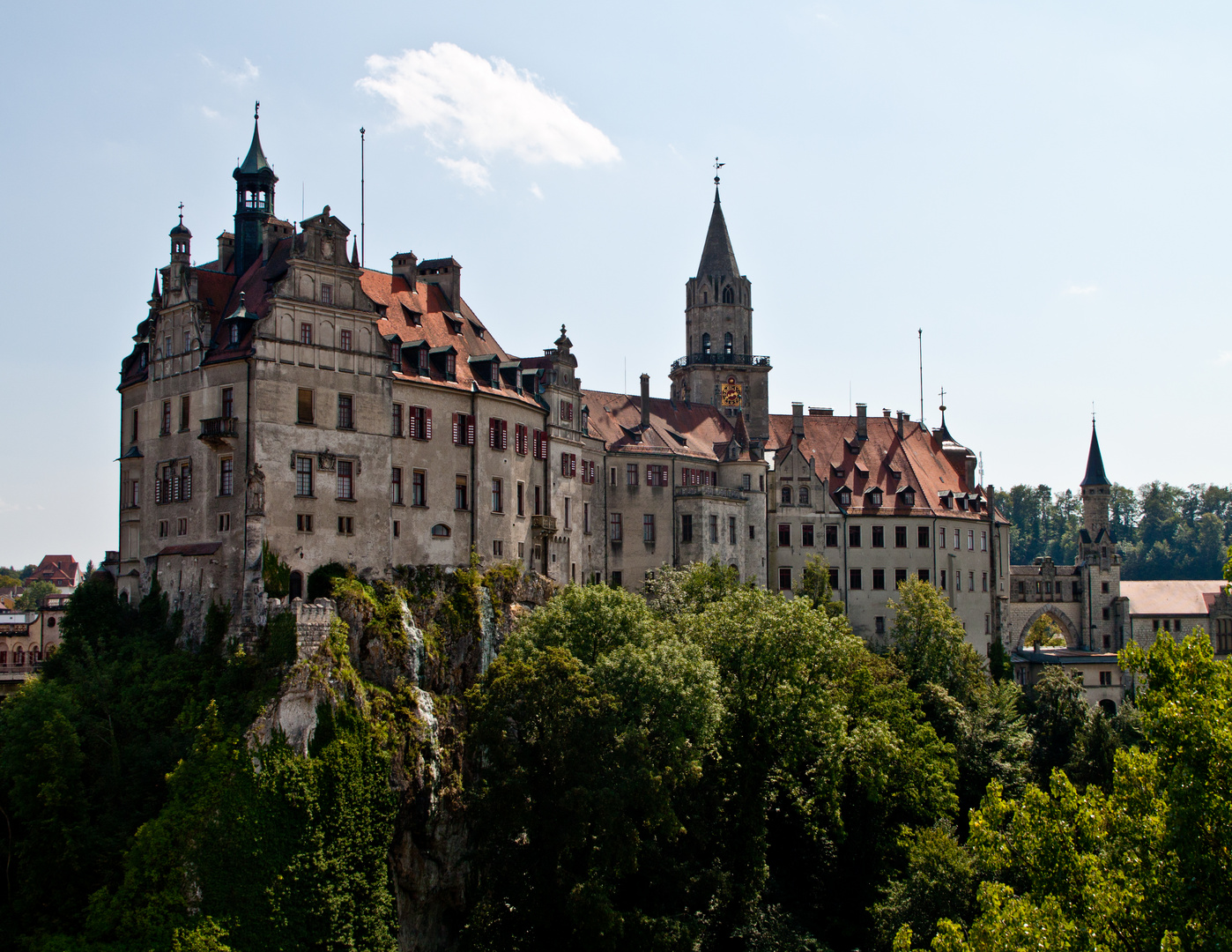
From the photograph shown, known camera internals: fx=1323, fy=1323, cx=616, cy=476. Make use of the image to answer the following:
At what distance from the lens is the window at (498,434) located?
204ft

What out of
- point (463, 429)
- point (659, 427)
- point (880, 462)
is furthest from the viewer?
point (880, 462)

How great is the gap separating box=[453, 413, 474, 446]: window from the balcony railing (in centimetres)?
1057

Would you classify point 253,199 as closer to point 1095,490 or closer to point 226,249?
point 226,249

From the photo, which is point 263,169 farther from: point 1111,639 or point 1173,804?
point 1111,639

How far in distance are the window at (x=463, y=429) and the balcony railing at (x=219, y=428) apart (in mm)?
10574

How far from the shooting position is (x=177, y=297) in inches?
2263

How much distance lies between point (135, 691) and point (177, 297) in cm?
1743

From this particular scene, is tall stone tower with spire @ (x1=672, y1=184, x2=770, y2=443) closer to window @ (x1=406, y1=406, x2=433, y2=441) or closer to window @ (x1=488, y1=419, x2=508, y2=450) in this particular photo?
window @ (x1=488, y1=419, x2=508, y2=450)

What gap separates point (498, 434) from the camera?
6281 cm

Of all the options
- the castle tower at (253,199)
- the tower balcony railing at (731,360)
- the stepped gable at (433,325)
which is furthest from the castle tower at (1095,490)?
the castle tower at (253,199)

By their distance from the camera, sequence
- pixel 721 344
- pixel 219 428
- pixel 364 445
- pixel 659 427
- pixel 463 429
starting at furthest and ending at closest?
pixel 721 344, pixel 659 427, pixel 463 429, pixel 364 445, pixel 219 428

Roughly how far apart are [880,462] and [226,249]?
47339mm

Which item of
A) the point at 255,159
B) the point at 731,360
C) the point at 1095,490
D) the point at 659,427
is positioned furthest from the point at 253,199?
the point at 1095,490

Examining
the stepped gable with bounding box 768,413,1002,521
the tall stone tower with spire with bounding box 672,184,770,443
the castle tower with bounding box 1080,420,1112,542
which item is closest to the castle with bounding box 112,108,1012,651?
the stepped gable with bounding box 768,413,1002,521
